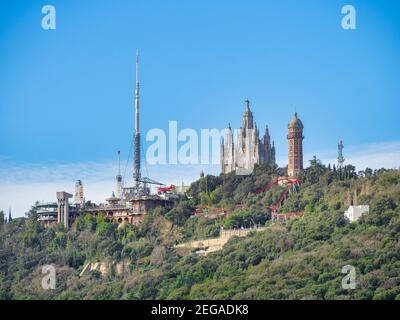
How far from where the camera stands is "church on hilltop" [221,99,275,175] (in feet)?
263

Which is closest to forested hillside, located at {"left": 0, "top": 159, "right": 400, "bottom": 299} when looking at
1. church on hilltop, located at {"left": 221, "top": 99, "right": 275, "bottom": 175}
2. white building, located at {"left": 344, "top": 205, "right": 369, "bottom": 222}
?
white building, located at {"left": 344, "top": 205, "right": 369, "bottom": 222}

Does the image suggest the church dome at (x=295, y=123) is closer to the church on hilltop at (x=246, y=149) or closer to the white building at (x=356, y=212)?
the church on hilltop at (x=246, y=149)

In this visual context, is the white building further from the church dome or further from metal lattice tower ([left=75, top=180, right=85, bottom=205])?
metal lattice tower ([left=75, top=180, right=85, bottom=205])

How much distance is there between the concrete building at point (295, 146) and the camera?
72312mm

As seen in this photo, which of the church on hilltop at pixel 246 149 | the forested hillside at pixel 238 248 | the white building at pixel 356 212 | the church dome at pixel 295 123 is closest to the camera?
the forested hillside at pixel 238 248

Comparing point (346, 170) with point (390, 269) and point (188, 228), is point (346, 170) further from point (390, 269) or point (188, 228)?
point (390, 269)

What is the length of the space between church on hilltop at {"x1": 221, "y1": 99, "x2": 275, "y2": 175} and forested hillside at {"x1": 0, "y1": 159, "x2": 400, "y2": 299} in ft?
20.5

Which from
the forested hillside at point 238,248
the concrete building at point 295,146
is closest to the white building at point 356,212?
the forested hillside at point 238,248

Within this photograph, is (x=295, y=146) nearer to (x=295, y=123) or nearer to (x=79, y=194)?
(x=295, y=123)

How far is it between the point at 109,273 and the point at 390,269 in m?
16.8

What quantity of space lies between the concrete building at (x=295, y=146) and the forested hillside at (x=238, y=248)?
953mm
